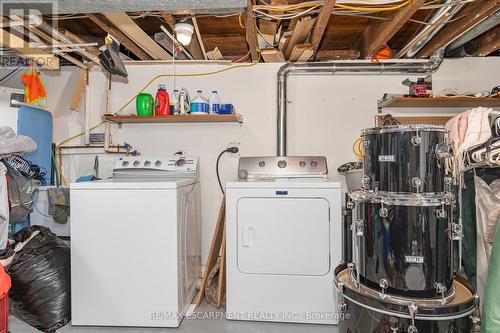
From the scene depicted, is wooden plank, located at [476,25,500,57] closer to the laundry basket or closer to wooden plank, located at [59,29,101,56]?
wooden plank, located at [59,29,101,56]

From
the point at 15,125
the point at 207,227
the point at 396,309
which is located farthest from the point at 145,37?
the point at 396,309

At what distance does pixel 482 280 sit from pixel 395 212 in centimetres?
84

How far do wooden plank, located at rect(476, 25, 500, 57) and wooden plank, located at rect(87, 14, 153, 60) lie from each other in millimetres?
3141

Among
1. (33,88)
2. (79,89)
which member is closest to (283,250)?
(79,89)

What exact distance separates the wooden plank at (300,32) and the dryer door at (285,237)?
1.35 metres

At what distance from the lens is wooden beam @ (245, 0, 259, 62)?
2.05m

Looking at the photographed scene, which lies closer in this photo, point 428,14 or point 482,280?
point 482,280

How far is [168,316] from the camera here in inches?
84.0

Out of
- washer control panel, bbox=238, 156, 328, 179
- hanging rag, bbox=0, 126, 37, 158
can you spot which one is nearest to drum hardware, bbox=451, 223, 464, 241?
washer control panel, bbox=238, 156, 328, 179

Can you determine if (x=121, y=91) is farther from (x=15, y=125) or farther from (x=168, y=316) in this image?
(x=168, y=316)

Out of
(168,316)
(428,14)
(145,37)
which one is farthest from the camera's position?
(145,37)

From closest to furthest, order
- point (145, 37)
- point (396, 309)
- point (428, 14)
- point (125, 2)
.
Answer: point (396, 309)
point (125, 2)
point (428, 14)
point (145, 37)

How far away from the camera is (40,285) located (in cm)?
213

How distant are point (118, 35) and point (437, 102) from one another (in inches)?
113
